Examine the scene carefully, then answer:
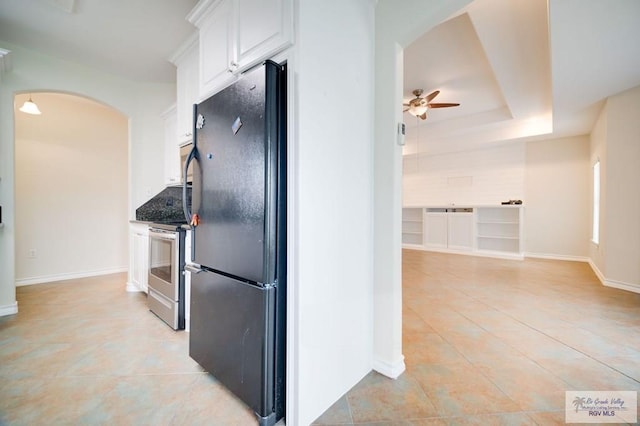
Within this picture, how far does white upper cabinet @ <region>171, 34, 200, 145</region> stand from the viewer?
275 cm

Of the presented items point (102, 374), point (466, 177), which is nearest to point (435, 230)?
point (466, 177)

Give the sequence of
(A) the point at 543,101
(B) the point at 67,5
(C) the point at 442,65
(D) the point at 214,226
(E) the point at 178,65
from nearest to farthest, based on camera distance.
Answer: (D) the point at 214,226, (B) the point at 67,5, (E) the point at 178,65, (C) the point at 442,65, (A) the point at 543,101

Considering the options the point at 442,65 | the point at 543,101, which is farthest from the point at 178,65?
the point at 543,101

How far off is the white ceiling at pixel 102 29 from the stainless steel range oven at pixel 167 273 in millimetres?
1940

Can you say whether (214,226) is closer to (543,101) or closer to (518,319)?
(518,319)

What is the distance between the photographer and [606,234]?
12.4 ft

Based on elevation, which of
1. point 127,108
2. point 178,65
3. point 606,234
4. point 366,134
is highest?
point 178,65

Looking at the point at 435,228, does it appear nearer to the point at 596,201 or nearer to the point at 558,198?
the point at 558,198

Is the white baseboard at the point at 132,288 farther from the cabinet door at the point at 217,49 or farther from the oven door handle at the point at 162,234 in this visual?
the cabinet door at the point at 217,49

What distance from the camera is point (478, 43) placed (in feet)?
10.7

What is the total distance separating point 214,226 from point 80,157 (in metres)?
4.14

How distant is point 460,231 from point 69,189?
774 centimetres

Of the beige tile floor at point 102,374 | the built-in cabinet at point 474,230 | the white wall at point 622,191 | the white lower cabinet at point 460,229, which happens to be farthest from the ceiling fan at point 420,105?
the beige tile floor at point 102,374

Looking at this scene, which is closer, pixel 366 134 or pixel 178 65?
pixel 366 134
